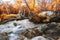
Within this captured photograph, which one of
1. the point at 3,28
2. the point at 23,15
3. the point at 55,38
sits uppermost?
the point at 23,15

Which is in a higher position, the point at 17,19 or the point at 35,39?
the point at 17,19

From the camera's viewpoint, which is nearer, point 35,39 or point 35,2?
point 35,39

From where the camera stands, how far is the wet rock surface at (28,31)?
2.13m

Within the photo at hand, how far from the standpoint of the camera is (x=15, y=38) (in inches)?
83.1

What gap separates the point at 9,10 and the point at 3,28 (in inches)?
12.1

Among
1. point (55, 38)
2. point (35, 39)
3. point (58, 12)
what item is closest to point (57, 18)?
point (58, 12)

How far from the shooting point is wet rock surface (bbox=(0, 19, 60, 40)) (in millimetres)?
2133

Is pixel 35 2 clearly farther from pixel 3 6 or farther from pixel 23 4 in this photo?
pixel 3 6

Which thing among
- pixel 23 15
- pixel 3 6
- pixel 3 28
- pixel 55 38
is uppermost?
pixel 3 6

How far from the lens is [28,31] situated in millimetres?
2195

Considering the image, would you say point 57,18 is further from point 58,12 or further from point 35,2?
point 35,2

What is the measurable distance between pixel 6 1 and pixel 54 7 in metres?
0.77

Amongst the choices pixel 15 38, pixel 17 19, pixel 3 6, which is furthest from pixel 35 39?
pixel 3 6

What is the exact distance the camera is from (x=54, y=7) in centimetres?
229
